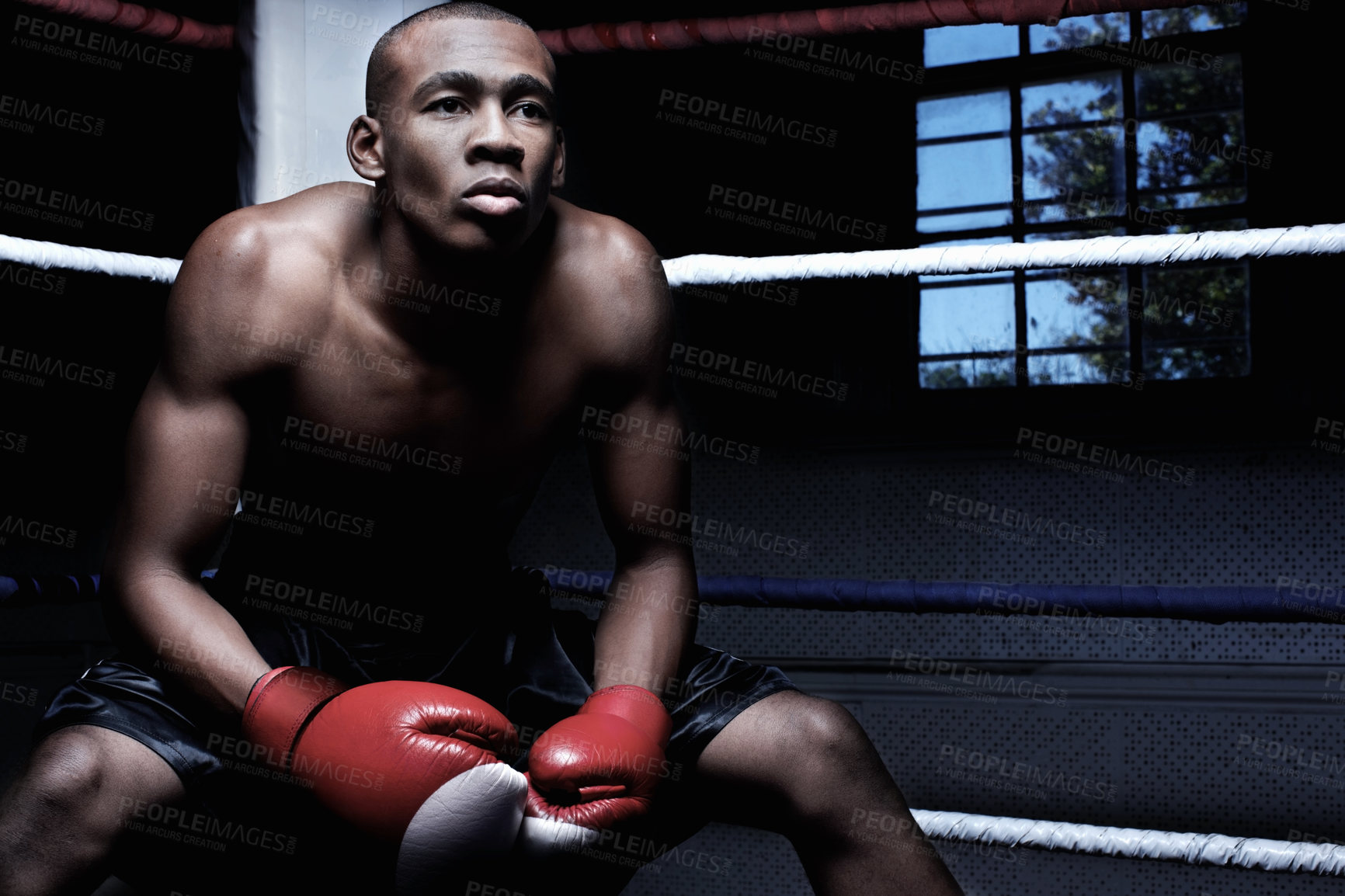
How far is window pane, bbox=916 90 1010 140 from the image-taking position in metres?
2.85

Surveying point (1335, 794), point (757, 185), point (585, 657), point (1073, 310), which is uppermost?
point (757, 185)

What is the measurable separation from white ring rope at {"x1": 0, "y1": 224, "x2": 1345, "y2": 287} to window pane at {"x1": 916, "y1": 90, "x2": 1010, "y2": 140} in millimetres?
1653

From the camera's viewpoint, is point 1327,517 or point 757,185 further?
point 757,185

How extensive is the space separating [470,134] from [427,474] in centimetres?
33

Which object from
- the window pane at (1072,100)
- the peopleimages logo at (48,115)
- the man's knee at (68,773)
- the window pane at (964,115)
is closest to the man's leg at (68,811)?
the man's knee at (68,773)

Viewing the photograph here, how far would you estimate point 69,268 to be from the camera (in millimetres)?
1313

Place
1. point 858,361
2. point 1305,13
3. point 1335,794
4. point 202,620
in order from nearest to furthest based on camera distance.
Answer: point 202,620
point 1335,794
point 1305,13
point 858,361

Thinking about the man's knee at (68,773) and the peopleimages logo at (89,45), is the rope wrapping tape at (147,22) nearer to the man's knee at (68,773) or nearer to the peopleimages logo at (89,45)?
the peopleimages logo at (89,45)

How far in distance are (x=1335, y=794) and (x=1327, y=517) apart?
22.0 inches

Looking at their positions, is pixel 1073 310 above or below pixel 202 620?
above

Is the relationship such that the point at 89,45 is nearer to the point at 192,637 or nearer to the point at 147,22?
the point at 147,22

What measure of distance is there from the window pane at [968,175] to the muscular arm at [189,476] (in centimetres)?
214

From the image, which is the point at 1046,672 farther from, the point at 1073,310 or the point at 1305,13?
the point at 1305,13

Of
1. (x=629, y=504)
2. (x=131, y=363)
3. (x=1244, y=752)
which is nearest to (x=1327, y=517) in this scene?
(x=1244, y=752)
